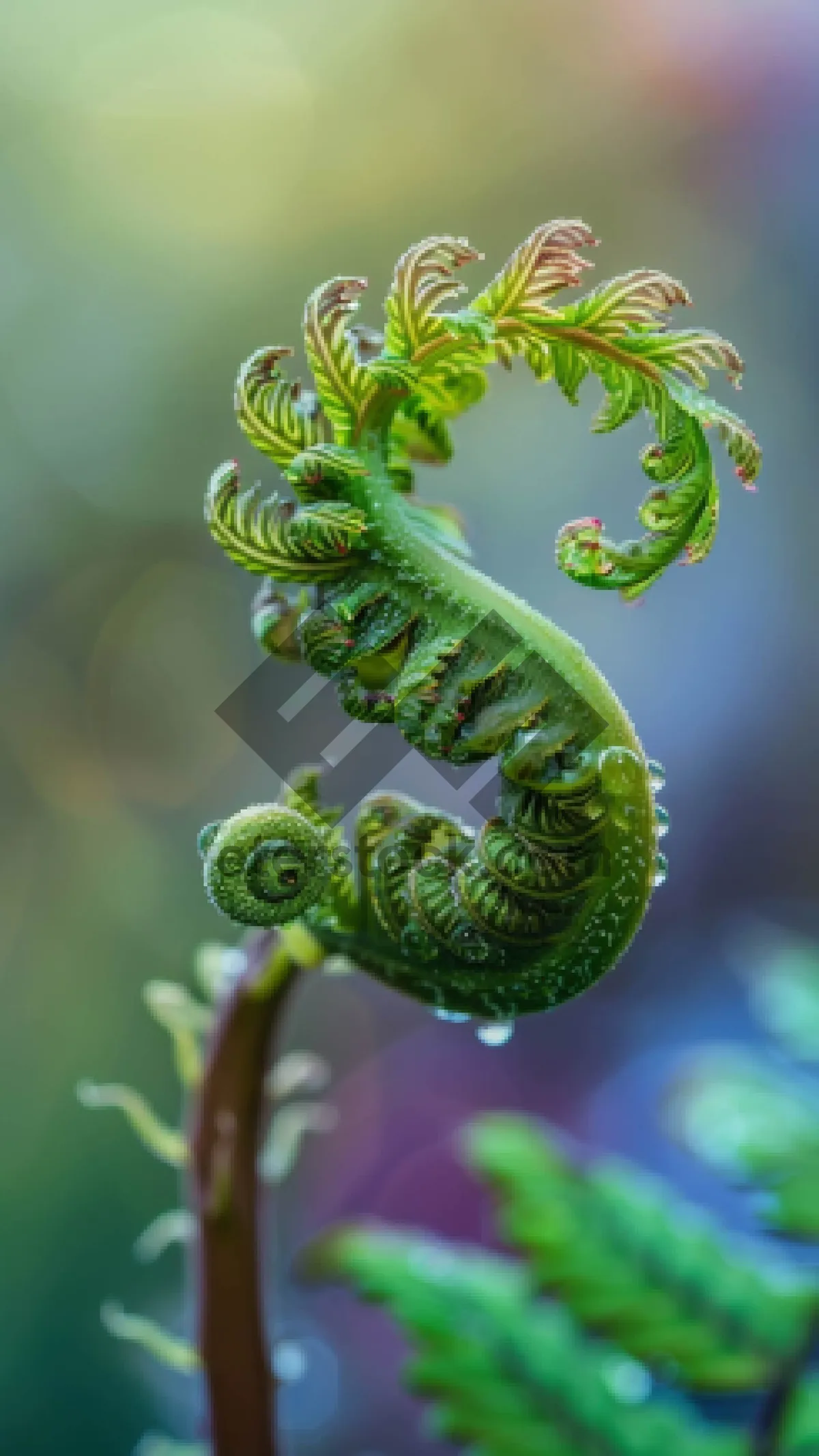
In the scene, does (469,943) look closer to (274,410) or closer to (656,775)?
(656,775)

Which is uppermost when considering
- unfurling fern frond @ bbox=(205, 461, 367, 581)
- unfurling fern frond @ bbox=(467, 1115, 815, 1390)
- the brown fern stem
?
unfurling fern frond @ bbox=(205, 461, 367, 581)

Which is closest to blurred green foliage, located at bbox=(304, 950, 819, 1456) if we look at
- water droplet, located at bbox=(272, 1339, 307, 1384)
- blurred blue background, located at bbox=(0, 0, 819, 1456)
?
water droplet, located at bbox=(272, 1339, 307, 1384)

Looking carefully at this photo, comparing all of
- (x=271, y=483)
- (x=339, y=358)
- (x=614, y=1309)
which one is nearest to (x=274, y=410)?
(x=339, y=358)

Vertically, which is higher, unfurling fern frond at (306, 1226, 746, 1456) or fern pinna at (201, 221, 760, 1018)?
fern pinna at (201, 221, 760, 1018)

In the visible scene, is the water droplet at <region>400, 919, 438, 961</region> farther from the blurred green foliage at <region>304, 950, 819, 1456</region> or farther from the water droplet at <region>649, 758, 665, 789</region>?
the blurred green foliage at <region>304, 950, 819, 1456</region>

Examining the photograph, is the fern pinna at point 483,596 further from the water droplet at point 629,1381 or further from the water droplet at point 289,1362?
the water droplet at point 629,1381

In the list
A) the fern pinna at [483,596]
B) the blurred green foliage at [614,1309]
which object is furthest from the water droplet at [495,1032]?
the blurred green foliage at [614,1309]

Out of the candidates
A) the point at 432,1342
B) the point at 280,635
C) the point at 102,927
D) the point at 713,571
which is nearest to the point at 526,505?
the point at 713,571

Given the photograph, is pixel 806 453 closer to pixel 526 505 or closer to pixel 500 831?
pixel 526 505
